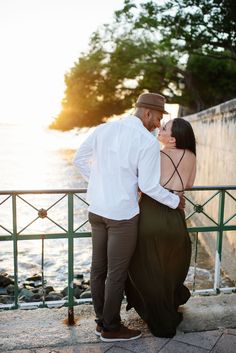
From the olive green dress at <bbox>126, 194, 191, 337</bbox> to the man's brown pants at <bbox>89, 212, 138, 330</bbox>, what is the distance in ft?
0.37

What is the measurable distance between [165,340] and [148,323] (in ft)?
0.59

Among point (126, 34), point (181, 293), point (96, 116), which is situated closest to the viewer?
point (181, 293)

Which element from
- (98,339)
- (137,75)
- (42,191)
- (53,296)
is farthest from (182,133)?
(137,75)

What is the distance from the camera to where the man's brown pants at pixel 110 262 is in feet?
9.34

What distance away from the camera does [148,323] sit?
121 inches

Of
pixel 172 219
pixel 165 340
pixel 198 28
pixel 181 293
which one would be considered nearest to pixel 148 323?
pixel 165 340

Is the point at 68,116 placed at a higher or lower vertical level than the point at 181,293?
higher

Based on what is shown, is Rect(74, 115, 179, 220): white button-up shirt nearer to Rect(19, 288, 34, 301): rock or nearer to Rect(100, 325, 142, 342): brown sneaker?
Rect(100, 325, 142, 342): brown sneaker

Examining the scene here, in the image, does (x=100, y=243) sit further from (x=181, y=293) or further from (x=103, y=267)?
(x=181, y=293)

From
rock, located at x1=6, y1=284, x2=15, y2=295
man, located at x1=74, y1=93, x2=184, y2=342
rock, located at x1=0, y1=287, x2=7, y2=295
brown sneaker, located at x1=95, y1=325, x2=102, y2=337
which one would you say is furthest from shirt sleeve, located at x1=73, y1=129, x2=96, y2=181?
rock, located at x1=0, y1=287, x2=7, y2=295

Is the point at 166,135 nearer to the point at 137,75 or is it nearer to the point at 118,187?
the point at 118,187

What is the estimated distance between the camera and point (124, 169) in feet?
9.06

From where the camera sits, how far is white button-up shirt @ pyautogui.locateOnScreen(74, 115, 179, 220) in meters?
2.71

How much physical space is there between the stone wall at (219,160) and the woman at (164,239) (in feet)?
16.3
